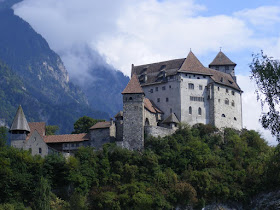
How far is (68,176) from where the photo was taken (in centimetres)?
7138

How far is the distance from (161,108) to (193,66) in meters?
8.51

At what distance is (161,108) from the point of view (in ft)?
285

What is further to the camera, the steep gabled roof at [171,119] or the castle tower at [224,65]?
the castle tower at [224,65]

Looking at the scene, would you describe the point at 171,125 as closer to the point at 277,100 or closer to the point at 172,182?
the point at 172,182

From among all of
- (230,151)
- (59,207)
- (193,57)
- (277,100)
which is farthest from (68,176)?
(277,100)

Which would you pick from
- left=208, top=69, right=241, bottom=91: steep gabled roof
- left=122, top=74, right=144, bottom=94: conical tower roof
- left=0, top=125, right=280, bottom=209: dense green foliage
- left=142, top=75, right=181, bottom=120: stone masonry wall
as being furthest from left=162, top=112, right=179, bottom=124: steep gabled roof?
left=208, top=69, right=241, bottom=91: steep gabled roof

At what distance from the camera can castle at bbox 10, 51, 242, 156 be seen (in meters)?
77.8

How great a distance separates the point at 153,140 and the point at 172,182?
701 cm

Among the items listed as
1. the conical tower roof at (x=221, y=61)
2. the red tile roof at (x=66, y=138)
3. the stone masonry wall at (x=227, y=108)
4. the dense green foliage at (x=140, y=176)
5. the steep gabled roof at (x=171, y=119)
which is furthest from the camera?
the conical tower roof at (x=221, y=61)

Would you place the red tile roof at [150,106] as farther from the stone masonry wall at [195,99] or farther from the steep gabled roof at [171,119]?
the stone masonry wall at [195,99]

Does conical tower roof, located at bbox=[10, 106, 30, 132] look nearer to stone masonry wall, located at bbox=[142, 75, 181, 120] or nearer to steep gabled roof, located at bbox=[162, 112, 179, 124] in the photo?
steep gabled roof, located at bbox=[162, 112, 179, 124]

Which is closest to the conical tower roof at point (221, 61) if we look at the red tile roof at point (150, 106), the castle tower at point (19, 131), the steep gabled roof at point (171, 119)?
the red tile roof at point (150, 106)

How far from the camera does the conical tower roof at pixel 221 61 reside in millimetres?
98000

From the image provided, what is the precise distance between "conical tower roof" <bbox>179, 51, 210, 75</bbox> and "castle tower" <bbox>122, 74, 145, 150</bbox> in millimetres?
11873
